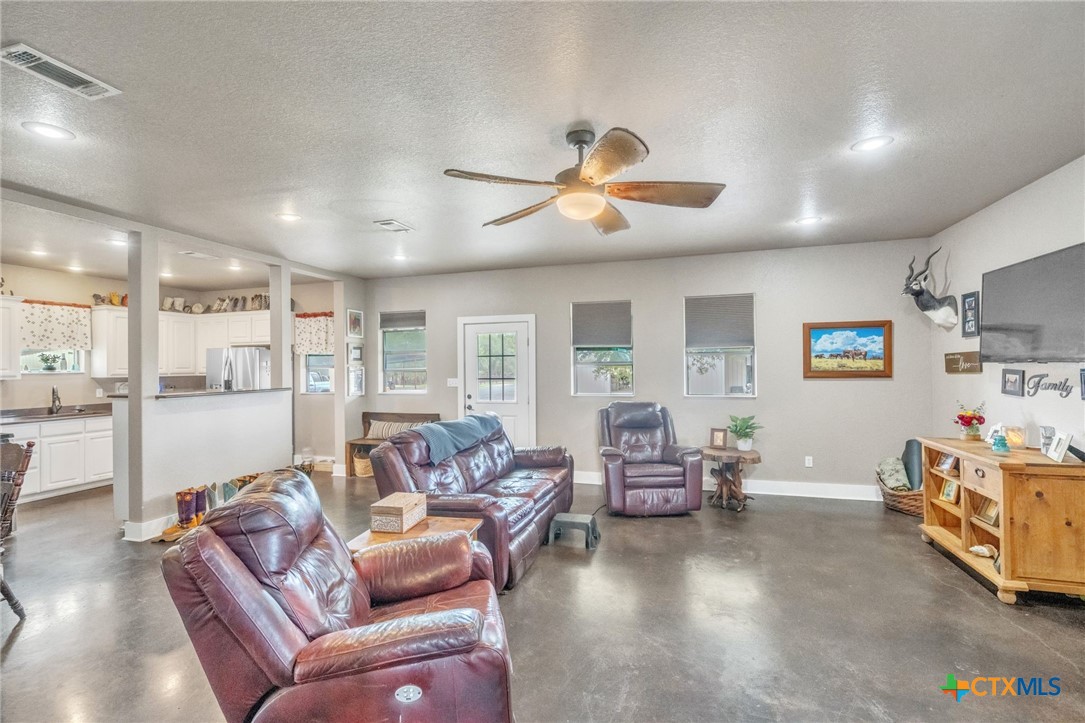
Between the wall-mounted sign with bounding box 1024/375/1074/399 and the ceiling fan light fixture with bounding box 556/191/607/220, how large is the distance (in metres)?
3.25

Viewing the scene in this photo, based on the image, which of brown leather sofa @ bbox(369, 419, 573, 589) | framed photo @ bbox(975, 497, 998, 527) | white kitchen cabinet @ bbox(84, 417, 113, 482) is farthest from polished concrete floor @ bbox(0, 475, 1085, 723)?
white kitchen cabinet @ bbox(84, 417, 113, 482)

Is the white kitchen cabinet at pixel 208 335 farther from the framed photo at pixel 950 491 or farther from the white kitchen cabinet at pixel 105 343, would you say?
the framed photo at pixel 950 491

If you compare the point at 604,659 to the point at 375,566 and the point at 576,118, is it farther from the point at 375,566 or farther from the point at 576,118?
the point at 576,118

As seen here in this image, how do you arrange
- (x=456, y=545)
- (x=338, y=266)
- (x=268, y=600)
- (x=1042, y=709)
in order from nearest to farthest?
1. (x=268, y=600)
2. (x=1042, y=709)
3. (x=456, y=545)
4. (x=338, y=266)

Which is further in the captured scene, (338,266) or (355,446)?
(355,446)

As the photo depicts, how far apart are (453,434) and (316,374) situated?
13.9ft

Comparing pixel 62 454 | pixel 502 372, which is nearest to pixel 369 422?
pixel 502 372

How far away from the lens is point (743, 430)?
5109mm

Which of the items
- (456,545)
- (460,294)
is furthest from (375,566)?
(460,294)

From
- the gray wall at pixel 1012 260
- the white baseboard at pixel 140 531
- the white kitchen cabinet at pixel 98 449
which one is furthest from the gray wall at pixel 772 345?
the white kitchen cabinet at pixel 98 449

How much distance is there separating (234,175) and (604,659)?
3.64 m

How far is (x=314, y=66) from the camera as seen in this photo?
2.04 metres

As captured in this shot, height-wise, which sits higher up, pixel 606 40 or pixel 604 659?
pixel 606 40

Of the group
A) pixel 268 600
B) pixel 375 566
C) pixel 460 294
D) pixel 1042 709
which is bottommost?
pixel 1042 709
